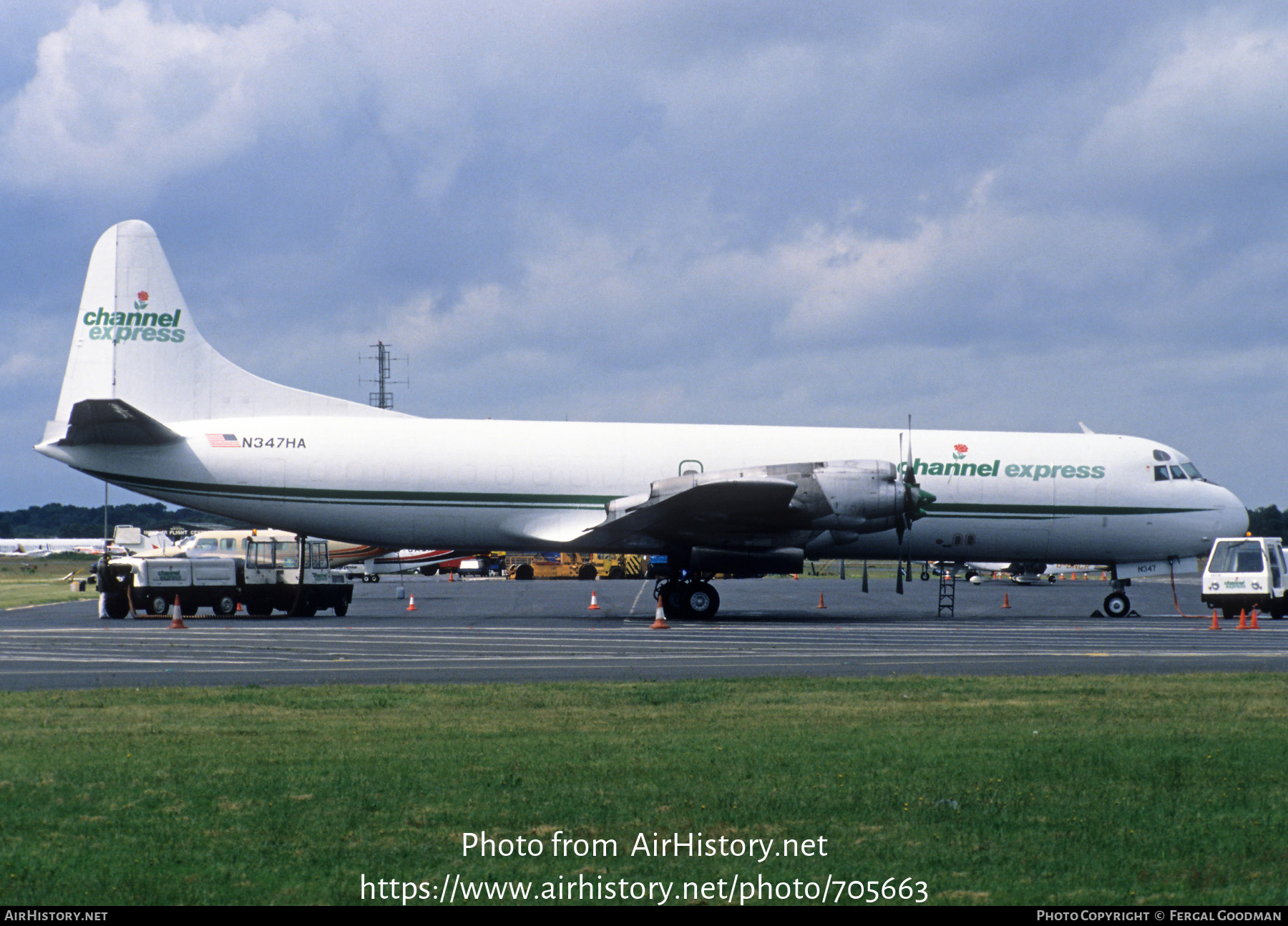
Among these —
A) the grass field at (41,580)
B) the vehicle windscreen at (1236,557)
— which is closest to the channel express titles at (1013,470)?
the vehicle windscreen at (1236,557)

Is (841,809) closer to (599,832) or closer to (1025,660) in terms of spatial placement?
(599,832)

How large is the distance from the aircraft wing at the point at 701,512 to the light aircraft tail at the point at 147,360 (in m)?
7.20

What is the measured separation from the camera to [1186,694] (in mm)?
12648

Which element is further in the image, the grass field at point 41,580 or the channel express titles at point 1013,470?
the grass field at point 41,580

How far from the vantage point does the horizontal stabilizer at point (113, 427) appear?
2648 cm

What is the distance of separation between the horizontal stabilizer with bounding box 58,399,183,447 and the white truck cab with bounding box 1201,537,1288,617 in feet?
89.8

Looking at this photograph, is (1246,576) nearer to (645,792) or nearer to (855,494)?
(855,494)

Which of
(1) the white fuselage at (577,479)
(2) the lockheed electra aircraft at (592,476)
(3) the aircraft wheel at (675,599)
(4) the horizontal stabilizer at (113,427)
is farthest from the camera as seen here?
(3) the aircraft wheel at (675,599)

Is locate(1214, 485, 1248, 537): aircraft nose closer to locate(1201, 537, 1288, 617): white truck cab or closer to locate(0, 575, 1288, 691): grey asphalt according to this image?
locate(1201, 537, 1288, 617): white truck cab

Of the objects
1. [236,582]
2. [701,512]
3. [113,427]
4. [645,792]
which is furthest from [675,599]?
[645,792]

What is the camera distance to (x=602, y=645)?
2034cm

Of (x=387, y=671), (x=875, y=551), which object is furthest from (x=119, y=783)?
(x=875, y=551)

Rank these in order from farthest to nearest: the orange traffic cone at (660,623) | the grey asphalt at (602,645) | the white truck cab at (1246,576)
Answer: the white truck cab at (1246,576), the orange traffic cone at (660,623), the grey asphalt at (602,645)

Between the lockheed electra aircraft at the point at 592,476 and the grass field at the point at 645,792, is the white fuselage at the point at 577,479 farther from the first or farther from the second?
the grass field at the point at 645,792
